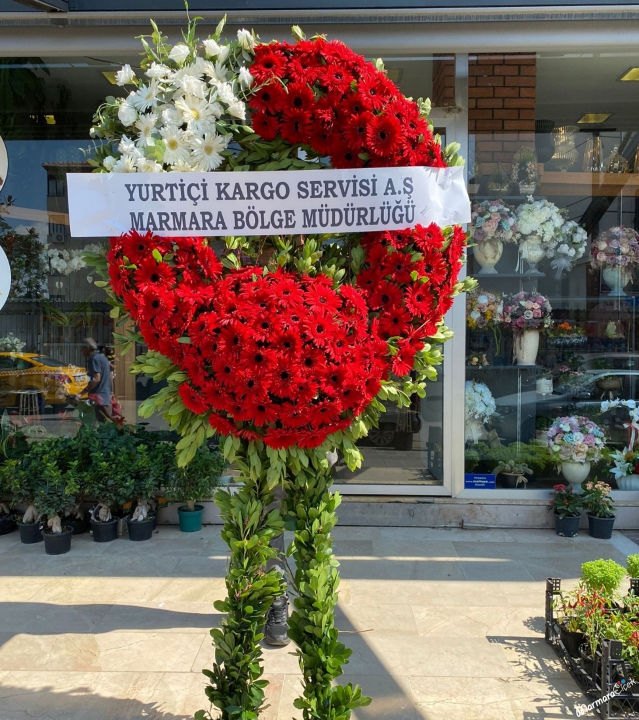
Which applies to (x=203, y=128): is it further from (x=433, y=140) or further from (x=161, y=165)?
(x=433, y=140)

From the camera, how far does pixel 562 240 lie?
6.00 m

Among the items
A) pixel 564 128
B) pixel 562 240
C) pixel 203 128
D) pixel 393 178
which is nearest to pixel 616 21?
pixel 564 128

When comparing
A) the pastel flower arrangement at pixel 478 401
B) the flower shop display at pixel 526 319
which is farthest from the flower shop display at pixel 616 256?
the pastel flower arrangement at pixel 478 401

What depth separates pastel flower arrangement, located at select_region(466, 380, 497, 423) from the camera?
5938mm

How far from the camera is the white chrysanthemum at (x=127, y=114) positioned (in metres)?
2.34

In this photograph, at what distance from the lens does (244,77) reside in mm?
2326

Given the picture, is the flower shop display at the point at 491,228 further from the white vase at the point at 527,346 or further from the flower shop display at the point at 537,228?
the white vase at the point at 527,346

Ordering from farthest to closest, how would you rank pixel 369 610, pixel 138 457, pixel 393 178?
pixel 138 457 < pixel 369 610 < pixel 393 178

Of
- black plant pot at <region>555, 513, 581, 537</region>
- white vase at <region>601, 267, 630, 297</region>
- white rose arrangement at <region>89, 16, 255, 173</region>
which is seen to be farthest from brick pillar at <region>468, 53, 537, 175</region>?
white rose arrangement at <region>89, 16, 255, 173</region>

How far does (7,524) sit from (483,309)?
466 centimetres

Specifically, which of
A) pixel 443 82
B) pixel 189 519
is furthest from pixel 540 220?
pixel 189 519

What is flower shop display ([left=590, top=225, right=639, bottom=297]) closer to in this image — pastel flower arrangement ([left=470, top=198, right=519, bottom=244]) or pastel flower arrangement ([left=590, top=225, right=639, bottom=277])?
pastel flower arrangement ([left=590, top=225, right=639, bottom=277])

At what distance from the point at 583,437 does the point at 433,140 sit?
415cm

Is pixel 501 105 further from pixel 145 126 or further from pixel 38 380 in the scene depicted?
pixel 38 380
